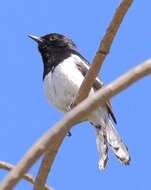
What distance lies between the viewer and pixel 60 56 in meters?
7.81

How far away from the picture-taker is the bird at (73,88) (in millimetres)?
6672

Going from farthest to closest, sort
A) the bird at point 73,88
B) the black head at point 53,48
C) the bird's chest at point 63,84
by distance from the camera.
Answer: the black head at point 53,48
the bird's chest at point 63,84
the bird at point 73,88

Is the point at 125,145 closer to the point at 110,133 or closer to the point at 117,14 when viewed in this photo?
the point at 110,133

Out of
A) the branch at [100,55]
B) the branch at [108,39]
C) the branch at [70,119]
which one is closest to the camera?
the branch at [70,119]

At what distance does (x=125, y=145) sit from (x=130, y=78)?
451cm

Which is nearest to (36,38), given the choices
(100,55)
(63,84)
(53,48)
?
(53,48)

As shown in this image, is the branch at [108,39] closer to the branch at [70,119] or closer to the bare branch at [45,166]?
the bare branch at [45,166]

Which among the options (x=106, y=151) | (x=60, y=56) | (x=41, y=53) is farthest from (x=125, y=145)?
(x=41, y=53)

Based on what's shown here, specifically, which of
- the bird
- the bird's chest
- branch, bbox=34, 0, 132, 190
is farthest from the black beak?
branch, bbox=34, 0, 132, 190

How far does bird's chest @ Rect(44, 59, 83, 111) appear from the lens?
7.09 m

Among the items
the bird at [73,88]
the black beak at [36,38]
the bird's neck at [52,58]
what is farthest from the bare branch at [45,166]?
the black beak at [36,38]

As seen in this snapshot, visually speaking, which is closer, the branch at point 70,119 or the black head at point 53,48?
the branch at point 70,119

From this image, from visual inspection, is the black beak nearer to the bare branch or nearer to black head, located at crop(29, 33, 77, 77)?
black head, located at crop(29, 33, 77, 77)

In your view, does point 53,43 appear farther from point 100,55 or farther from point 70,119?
point 70,119
